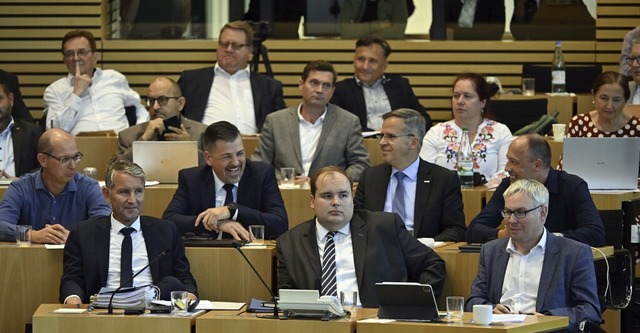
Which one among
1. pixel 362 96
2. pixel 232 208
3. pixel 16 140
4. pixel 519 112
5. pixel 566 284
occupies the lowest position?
pixel 566 284

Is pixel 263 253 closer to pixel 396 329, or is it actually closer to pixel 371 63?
pixel 396 329

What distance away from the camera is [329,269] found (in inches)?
226

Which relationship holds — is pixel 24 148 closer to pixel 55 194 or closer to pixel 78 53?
pixel 78 53

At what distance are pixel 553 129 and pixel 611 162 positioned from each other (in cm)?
137

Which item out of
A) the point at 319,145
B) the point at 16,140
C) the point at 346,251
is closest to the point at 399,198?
the point at 346,251

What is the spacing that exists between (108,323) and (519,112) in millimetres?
4684

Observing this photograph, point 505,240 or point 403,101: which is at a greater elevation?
point 403,101

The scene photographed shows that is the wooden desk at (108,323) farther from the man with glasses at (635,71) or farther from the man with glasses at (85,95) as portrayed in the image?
the man with glasses at (635,71)

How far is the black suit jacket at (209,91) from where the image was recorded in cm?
887

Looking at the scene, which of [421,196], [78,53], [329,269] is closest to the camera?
[329,269]

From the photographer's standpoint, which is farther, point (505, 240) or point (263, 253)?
point (263, 253)

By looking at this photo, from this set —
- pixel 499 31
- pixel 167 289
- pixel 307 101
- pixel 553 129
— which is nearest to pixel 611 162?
pixel 553 129

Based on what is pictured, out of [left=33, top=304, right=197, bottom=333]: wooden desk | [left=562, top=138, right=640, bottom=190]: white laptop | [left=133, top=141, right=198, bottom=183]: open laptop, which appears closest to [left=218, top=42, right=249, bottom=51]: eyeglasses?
[left=133, top=141, right=198, bottom=183]: open laptop

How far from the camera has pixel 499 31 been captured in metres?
10.6
